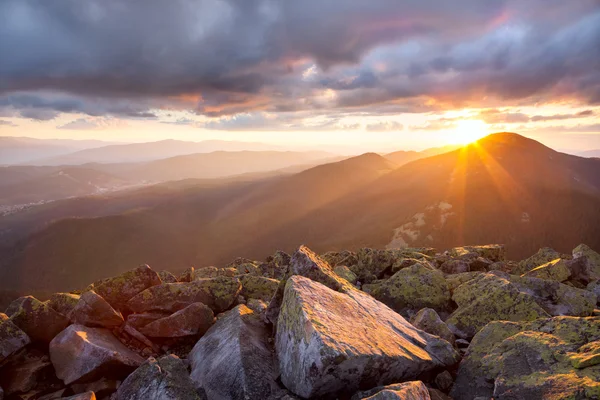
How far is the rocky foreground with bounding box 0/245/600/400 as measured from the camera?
902cm

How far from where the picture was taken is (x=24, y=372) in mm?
11500

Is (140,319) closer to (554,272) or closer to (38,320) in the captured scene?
(38,320)

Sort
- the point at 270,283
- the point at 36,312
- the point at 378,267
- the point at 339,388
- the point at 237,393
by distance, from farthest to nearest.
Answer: the point at 378,267, the point at 270,283, the point at 36,312, the point at 237,393, the point at 339,388

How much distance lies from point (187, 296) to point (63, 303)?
507cm

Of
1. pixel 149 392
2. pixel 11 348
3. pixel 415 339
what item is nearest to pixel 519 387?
pixel 415 339

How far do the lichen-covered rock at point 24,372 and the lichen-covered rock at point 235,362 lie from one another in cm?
493

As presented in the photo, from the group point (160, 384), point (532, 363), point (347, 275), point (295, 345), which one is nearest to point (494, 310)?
point (532, 363)

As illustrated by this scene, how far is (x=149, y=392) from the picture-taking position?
30.3 feet

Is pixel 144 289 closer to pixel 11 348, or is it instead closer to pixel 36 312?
pixel 36 312

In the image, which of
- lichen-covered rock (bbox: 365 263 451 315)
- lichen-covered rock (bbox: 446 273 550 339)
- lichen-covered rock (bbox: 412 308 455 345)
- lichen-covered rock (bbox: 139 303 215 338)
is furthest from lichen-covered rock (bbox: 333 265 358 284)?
lichen-covered rock (bbox: 139 303 215 338)

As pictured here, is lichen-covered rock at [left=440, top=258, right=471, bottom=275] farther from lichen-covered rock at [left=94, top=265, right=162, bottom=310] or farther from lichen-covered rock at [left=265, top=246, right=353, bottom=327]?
lichen-covered rock at [left=94, top=265, right=162, bottom=310]

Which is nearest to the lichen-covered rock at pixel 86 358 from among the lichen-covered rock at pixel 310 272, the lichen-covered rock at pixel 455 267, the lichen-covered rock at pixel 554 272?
the lichen-covered rock at pixel 310 272

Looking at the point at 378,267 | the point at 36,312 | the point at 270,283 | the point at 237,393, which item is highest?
the point at 36,312

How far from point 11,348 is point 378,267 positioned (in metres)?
21.5
